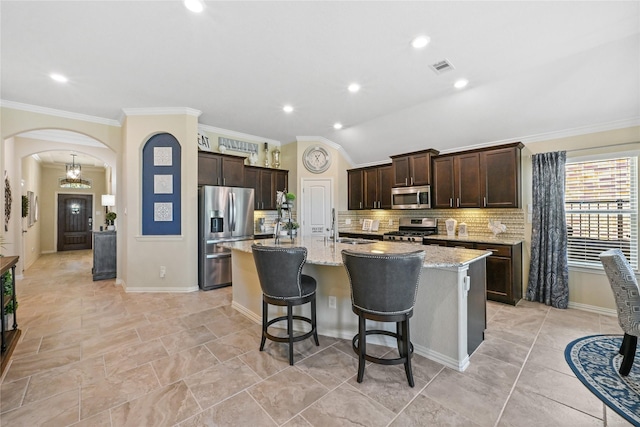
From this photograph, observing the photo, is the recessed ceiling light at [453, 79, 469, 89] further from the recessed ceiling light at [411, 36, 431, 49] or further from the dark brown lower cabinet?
the dark brown lower cabinet

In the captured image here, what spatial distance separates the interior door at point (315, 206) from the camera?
588 cm

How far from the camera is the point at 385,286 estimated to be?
196 cm

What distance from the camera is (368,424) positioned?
168cm

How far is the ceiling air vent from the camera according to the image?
2.96 m

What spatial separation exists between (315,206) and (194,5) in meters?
4.11

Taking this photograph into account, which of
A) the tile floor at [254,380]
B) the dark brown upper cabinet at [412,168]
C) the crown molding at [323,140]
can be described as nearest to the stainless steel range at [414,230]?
the dark brown upper cabinet at [412,168]

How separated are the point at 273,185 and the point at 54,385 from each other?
4.38 m

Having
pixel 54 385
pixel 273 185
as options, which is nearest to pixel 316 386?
pixel 54 385

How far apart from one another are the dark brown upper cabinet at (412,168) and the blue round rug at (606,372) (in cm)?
296

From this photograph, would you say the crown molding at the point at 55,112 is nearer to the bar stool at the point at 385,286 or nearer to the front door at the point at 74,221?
the bar stool at the point at 385,286

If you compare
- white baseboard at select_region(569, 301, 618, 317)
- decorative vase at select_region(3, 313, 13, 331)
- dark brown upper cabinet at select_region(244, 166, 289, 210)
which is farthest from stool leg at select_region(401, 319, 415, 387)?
dark brown upper cabinet at select_region(244, 166, 289, 210)

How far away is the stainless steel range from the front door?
1065 cm

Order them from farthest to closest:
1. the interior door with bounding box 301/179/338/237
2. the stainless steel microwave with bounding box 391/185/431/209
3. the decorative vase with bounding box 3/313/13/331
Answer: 1. the interior door with bounding box 301/179/338/237
2. the stainless steel microwave with bounding box 391/185/431/209
3. the decorative vase with bounding box 3/313/13/331

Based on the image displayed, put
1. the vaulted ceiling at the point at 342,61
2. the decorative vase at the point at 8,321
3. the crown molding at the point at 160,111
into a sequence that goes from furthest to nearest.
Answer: the crown molding at the point at 160,111, the decorative vase at the point at 8,321, the vaulted ceiling at the point at 342,61
